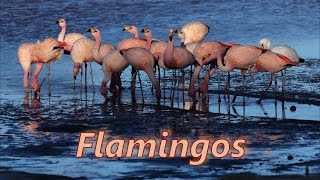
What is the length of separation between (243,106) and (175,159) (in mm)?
4215

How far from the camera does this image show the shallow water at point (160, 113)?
9727 mm

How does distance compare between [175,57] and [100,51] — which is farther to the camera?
[100,51]

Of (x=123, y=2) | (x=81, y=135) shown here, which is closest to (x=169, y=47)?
(x=81, y=135)

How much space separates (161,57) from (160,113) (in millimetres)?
1990

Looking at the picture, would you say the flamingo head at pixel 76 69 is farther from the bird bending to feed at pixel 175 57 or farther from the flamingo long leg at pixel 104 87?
the bird bending to feed at pixel 175 57

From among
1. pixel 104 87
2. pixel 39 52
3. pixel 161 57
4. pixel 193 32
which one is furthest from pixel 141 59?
pixel 193 32

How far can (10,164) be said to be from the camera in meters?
9.85

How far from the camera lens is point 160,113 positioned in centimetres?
1343

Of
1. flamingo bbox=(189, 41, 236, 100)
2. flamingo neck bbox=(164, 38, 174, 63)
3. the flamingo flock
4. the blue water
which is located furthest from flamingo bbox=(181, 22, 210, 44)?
flamingo neck bbox=(164, 38, 174, 63)

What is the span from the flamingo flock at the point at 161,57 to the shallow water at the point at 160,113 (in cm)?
36

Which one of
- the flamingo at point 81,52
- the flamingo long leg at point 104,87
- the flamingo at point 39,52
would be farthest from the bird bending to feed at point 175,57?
the flamingo at point 39,52

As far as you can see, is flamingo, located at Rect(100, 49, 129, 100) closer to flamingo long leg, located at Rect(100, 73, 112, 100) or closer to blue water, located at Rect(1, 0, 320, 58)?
flamingo long leg, located at Rect(100, 73, 112, 100)

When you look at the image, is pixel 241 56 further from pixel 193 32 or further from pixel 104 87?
pixel 193 32

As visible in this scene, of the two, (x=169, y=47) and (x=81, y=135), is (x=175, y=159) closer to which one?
(x=81, y=135)
